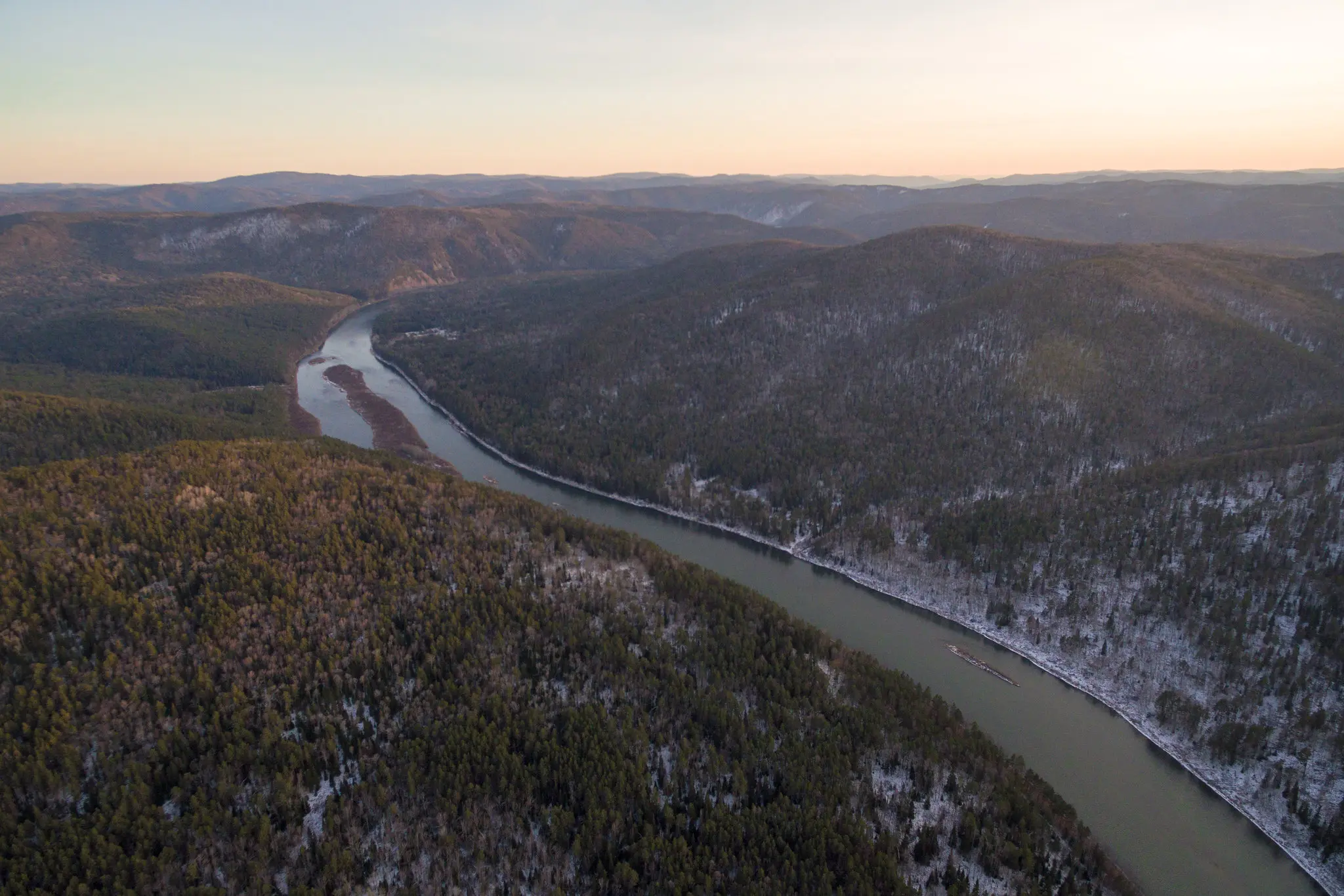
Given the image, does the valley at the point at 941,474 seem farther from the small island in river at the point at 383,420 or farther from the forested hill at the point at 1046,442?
the small island in river at the point at 383,420

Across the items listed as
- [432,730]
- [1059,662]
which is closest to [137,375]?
[432,730]

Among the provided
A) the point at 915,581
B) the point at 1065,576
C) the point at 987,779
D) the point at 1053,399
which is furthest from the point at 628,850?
the point at 1053,399

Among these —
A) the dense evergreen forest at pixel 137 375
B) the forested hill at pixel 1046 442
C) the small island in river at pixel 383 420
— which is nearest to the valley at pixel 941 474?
the forested hill at pixel 1046 442

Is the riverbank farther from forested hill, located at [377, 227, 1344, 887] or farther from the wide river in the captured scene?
the wide river

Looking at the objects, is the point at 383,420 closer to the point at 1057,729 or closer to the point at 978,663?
the point at 978,663

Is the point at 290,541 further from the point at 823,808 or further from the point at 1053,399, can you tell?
the point at 1053,399

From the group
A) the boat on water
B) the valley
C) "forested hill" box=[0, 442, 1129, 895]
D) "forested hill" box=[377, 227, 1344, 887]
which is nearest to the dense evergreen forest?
the valley
